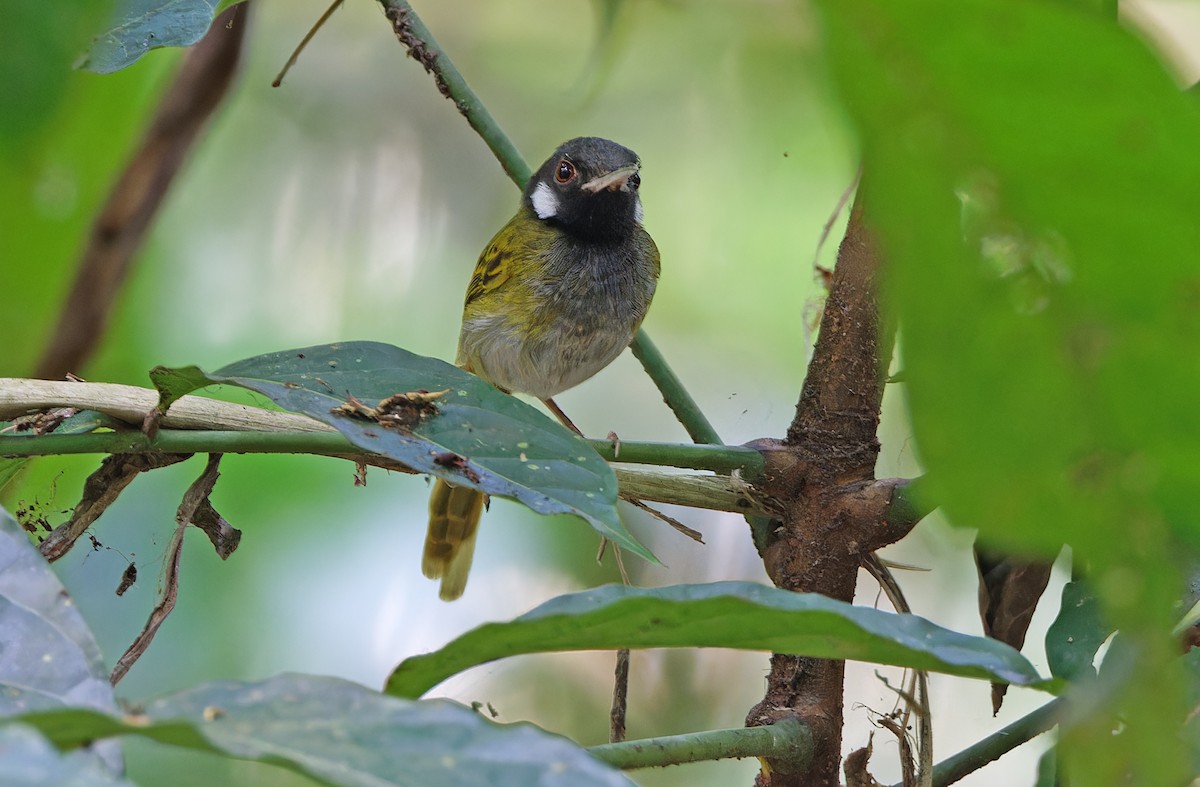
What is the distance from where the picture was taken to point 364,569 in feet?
9.23

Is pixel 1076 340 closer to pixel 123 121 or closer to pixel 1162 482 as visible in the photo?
pixel 1162 482

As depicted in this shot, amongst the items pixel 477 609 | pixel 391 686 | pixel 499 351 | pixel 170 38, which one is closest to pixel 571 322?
pixel 499 351

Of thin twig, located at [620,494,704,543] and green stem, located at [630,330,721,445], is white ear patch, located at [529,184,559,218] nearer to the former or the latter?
green stem, located at [630,330,721,445]

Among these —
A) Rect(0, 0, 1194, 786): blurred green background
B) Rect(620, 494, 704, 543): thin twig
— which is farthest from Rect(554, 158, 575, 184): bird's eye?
Rect(620, 494, 704, 543): thin twig

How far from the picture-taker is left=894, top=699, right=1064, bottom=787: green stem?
1.02m

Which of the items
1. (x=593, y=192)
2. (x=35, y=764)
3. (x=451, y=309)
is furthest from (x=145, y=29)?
(x=451, y=309)

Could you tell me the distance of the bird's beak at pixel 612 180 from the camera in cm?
258

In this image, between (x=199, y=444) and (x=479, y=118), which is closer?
(x=199, y=444)

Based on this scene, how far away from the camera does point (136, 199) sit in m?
2.13

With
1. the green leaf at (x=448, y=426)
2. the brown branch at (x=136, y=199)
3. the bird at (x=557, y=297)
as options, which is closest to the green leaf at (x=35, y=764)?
the green leaf at (x=448, y=426)

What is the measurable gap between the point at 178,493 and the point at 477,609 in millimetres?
774

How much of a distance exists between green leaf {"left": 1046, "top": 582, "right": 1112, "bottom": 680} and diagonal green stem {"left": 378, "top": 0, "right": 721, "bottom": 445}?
542 mm

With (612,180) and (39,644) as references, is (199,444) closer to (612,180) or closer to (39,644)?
(39,644)

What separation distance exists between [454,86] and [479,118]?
0.18 ft
